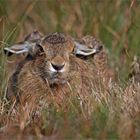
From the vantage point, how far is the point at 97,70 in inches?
347

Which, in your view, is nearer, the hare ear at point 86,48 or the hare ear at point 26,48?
the hare ear at point 26,48

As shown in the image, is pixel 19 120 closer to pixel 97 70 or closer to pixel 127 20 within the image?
pixel 97 70

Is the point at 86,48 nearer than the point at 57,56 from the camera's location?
No

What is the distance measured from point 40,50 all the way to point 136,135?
2.78 metres

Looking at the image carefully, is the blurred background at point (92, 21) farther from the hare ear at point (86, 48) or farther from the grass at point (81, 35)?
the hare ear at point (86, 48)

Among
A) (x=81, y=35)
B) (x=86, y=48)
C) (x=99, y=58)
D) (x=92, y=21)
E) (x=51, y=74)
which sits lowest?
(x=51, y=74)

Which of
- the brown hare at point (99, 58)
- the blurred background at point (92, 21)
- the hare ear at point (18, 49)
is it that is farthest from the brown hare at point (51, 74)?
the blurred background at point (92, 21)

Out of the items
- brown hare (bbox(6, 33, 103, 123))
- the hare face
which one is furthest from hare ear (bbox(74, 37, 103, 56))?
the hare face

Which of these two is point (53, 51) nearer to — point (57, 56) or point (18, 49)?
point (57, 56)

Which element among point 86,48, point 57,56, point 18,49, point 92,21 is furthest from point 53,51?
point 92,21

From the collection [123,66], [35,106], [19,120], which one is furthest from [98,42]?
[19,120]

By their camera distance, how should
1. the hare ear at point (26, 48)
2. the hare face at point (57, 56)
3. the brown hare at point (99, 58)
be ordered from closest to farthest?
the hare face at point (57, 56) → the hare ear at point (26, 48) → the brown hare at point (99, 58)

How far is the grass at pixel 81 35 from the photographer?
563cm

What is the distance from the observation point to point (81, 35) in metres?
10.1
